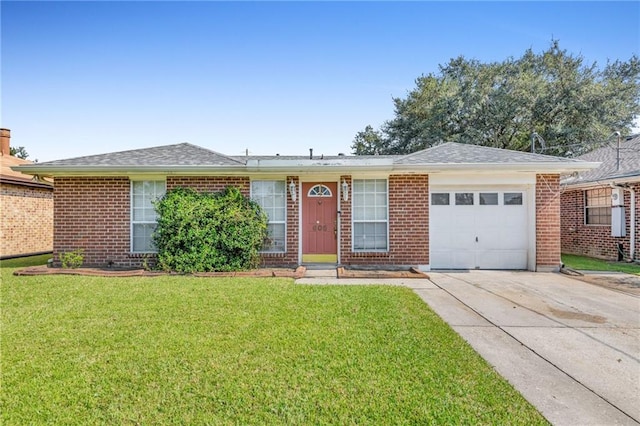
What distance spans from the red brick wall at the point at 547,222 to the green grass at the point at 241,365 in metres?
5.50

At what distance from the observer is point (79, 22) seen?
9.05m

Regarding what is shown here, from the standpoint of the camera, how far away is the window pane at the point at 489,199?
376 inches

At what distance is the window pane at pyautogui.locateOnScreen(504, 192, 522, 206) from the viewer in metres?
9.52

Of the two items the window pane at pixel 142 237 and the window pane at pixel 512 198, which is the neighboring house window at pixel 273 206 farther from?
the window pane at pixel 512 198

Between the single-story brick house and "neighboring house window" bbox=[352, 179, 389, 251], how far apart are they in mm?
28

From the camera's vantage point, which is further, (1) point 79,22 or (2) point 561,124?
(2) point 561,124

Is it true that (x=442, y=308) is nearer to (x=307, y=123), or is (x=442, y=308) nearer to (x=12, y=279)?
(x=12, y=279)

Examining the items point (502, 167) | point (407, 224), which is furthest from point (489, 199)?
point (407, 224)

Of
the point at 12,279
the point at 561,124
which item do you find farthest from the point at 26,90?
the point at 561,124

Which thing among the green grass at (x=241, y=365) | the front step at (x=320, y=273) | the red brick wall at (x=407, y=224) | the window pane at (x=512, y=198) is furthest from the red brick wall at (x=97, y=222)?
the window pane at (x=512, y=198)

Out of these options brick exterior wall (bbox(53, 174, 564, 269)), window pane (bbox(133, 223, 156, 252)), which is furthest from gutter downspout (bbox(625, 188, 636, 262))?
window pane (bbox(133, 223, 156, 252))

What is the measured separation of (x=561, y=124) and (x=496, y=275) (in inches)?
662

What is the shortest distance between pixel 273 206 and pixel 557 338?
7059mm

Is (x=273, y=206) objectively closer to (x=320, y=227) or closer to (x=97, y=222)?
(x=320, y=227)
